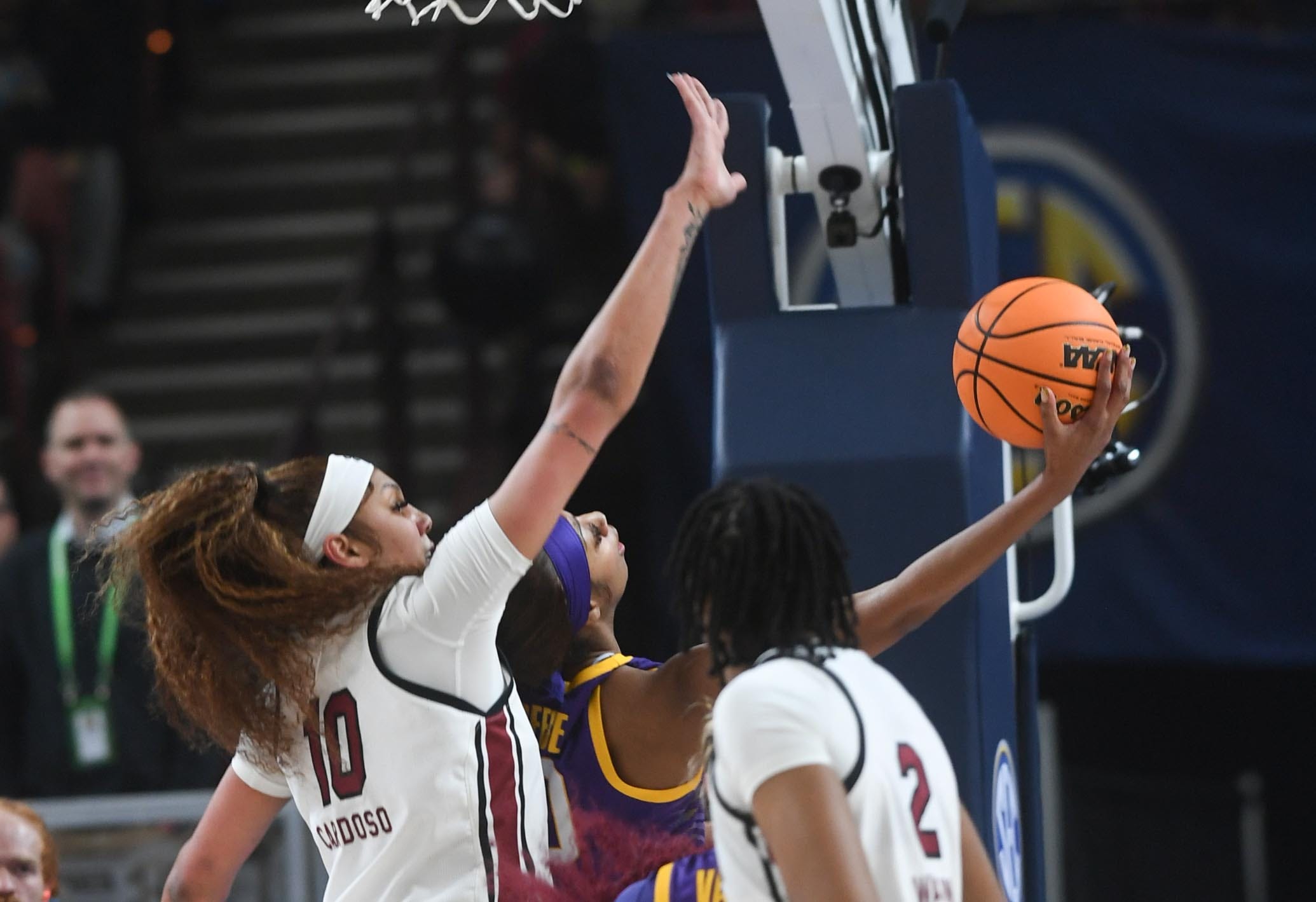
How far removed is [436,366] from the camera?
9.40m

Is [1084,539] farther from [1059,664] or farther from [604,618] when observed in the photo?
[604,618]

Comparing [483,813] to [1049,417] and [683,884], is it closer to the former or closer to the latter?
[683,884]

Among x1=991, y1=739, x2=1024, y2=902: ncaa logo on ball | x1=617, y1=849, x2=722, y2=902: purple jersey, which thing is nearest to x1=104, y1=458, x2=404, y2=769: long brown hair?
x1=617, y1=849, x2=722, y2=902: purple jersey

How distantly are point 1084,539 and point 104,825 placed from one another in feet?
12.6

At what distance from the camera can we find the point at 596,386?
8.67 ft

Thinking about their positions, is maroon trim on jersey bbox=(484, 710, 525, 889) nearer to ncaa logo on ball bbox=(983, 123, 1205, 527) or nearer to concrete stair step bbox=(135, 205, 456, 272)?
ncaa logo on ball bbox=(983, 123, 1205, 527)

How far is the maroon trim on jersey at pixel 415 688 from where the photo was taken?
2699mm

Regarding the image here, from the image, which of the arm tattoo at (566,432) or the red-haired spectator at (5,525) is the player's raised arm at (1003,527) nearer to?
the arm tattoo at (566,432)

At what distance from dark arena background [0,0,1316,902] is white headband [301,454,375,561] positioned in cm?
143

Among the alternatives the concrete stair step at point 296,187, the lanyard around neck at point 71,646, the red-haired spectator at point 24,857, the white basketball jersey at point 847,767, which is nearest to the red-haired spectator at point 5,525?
the lanyard around neck at point 71,646

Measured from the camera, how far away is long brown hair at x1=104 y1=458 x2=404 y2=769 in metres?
2.74

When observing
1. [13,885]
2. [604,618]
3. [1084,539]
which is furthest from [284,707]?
[1084,539]

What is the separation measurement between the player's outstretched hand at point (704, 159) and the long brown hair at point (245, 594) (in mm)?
707

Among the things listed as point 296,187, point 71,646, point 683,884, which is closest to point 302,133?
point 296,187
